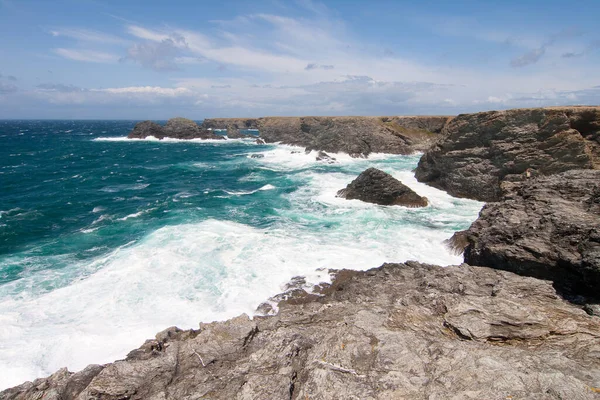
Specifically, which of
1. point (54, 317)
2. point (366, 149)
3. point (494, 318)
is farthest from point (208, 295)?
point (366, 149)

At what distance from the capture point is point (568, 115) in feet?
91.8

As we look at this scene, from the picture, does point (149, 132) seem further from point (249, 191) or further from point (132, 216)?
point (132, 216)

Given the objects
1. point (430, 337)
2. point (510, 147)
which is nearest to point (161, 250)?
point (430, 337)

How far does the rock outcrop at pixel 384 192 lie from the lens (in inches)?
1178


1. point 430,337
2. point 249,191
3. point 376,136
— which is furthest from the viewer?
point 376,136

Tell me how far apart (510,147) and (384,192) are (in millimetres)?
12308

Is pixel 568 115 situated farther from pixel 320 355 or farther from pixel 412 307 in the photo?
pixel 320 355

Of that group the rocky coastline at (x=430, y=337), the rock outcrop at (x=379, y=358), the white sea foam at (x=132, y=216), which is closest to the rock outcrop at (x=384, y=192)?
the rocky coastline at (x=430, y=337)

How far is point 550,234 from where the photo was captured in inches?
540

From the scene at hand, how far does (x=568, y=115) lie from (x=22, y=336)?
39952 mm

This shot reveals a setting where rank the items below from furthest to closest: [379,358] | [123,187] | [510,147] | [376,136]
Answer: [376,136] < [123,187] < [510,147] < [379,358]

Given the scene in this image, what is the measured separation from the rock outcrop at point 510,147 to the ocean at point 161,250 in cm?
253

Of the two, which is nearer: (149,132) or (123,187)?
(123,187)

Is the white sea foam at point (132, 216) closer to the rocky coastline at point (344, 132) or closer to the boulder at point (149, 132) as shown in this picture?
the rocky coastline at point (344, 132)
